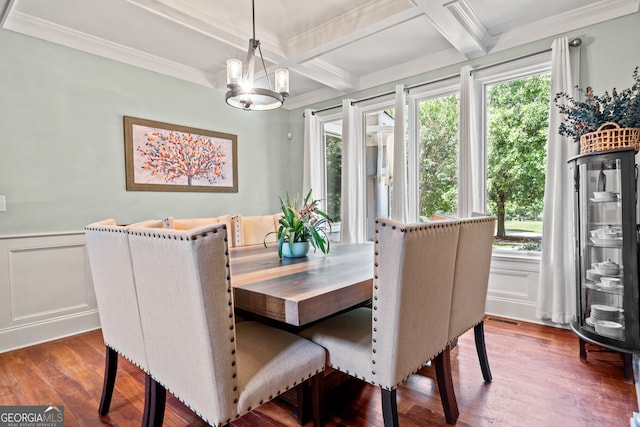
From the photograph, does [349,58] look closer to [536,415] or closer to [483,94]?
[483,94]

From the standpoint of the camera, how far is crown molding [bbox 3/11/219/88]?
250cm

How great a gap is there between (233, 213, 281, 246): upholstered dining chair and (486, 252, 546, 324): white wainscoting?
6.85ft

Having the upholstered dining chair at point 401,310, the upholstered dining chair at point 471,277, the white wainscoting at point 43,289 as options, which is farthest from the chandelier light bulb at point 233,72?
the white wainscoting at point 43,289

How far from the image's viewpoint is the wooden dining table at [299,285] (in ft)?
3.72

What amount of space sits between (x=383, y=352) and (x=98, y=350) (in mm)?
2326

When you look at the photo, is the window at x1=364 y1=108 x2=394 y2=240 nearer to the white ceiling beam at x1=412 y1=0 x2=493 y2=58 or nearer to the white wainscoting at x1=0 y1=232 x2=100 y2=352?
the white ceiling beam at x1=412 y1=0 x2=493 y2=58

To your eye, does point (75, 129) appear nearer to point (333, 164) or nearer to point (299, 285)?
point (299, 285)

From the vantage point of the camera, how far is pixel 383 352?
1175 mm

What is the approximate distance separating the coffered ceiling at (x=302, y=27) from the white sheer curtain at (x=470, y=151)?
325 mm

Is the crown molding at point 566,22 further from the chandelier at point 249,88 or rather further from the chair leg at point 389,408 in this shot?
the chair leg at point 389,408

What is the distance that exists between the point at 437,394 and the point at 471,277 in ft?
2.29

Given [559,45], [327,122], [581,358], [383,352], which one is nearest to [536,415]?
[581,358]

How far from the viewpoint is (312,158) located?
14.2ft

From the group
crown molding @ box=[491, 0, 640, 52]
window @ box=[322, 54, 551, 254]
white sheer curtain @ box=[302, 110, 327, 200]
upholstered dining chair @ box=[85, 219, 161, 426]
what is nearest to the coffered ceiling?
crown molding @ box=[491, 0, 640, 52]
